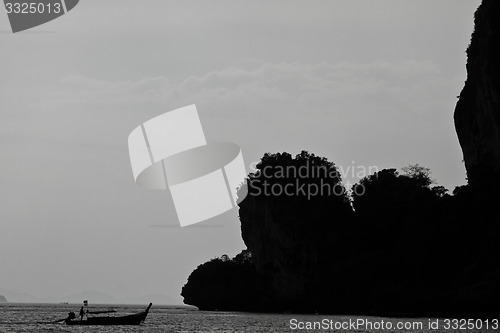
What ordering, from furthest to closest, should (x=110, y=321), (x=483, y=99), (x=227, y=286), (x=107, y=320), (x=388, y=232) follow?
(x=227, y=286), (x=388, y=232), (x=483, y=99), (x=110, y=321), (x=107, y=320)

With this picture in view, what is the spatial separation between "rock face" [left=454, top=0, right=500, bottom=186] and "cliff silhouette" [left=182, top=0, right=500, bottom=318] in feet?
0.49

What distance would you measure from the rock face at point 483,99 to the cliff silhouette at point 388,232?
15 cm

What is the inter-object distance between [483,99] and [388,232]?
28.7m

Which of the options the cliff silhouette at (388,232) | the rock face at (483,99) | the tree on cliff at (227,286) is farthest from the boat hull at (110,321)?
the tree on cliff at (227,286)

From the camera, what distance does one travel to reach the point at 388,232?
142 m

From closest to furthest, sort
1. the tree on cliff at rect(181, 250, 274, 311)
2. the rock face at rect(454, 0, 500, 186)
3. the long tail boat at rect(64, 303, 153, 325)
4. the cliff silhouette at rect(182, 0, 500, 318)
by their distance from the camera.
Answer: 1. the long tail boat at rect(64, 303, 153, 325)
2. the cliff silhouette at rect(182, 0, 500, 318)
3. the rock face at rect(454, 0, 500, 186)
4. the tree on cliff at rect(181, 250, 274, 311)

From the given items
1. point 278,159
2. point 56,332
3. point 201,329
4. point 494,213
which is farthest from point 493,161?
point 56,332

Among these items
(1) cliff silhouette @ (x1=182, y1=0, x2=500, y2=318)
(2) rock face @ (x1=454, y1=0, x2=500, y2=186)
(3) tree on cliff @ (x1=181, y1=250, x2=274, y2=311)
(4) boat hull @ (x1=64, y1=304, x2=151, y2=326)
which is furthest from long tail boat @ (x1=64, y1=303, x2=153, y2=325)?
(3) tree on cliff @ (x1=181, y1=250, x2=274, y2=311)

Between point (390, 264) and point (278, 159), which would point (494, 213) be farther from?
point (278, 159)

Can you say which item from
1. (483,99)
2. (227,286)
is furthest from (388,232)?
(227,286)

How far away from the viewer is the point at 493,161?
12506 centimetres

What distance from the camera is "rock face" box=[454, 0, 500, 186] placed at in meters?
120

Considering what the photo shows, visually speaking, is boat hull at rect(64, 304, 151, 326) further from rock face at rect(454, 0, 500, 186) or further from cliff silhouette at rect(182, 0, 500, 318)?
rock face at rect(454, 0, 500, 186)

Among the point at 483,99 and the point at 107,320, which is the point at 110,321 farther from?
the point at 483,99
